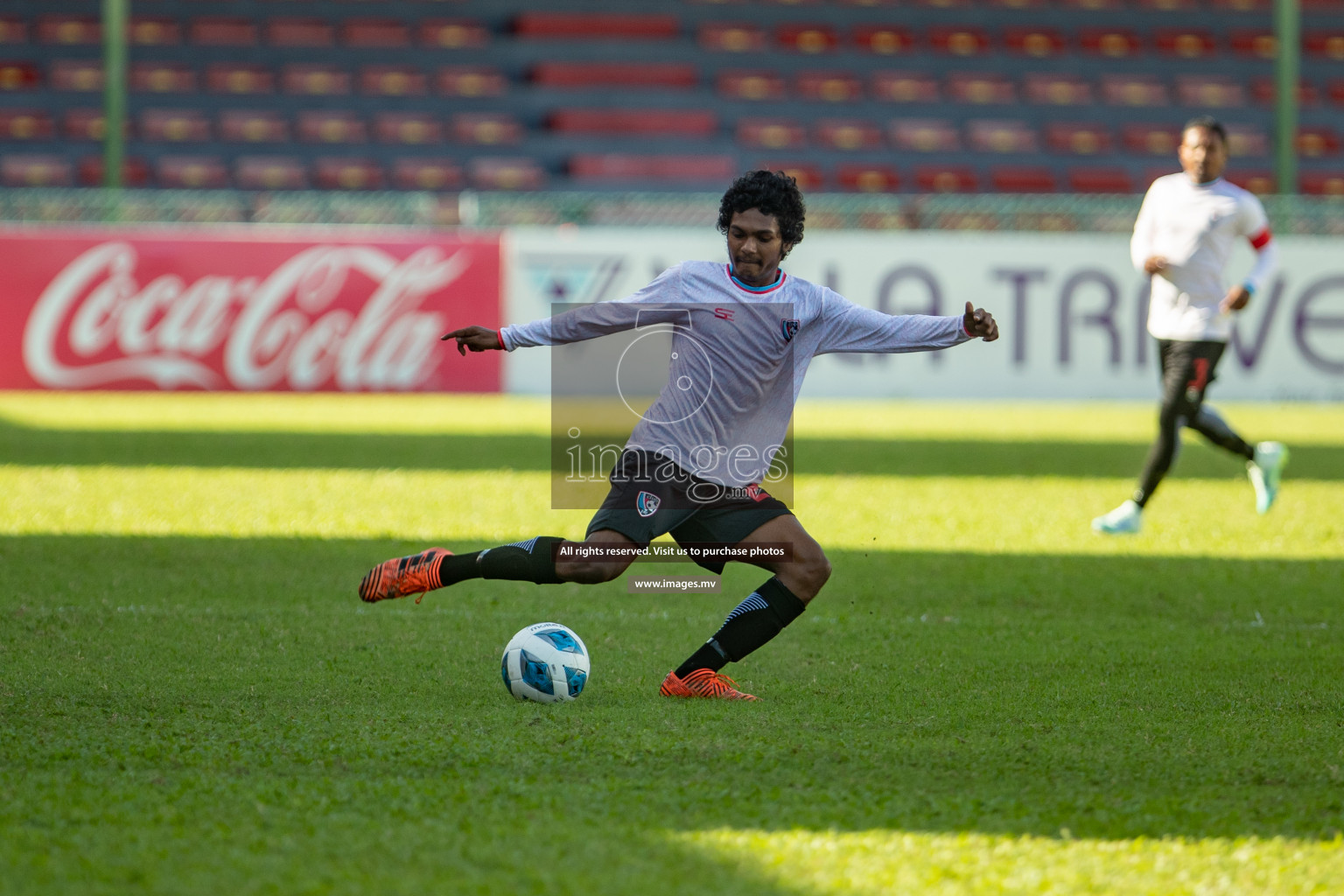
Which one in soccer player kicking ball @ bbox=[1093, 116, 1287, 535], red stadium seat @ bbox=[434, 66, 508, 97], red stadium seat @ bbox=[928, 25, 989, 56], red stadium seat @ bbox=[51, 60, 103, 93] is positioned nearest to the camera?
soccer player kicking ball @ bbox=[1093, 116, 1287, 535]

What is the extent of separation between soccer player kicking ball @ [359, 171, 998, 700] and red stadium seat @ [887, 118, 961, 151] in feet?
60.2

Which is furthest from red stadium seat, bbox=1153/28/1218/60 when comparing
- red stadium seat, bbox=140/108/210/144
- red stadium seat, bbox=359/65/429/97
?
red stadium seat, bbox=140/108/210/144

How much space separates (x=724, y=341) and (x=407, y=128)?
18647mm

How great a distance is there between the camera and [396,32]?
22.6 meters

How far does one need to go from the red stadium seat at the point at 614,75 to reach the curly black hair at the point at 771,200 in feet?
60.9

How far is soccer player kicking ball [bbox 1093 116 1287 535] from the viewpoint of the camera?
7.43 meters

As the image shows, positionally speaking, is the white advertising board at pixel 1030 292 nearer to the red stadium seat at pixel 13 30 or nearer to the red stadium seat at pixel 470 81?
the red stadium seat at pixel 470 81

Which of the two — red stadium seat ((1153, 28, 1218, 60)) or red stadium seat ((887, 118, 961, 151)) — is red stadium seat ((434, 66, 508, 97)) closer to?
red stadium seat ((887, 118, 961, 151))

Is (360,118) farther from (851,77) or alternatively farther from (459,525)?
(459,525)

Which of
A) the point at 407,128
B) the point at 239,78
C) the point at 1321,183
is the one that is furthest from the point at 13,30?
the point at 1321,183

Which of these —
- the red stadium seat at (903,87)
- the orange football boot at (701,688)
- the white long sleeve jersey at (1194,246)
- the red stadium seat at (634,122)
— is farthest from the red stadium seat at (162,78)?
the orange football boot at (701,688)

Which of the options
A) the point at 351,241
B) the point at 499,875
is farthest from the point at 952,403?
the point at 499,875

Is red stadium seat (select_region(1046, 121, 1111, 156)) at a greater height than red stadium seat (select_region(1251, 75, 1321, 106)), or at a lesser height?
lesser

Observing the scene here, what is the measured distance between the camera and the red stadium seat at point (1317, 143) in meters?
22.4
